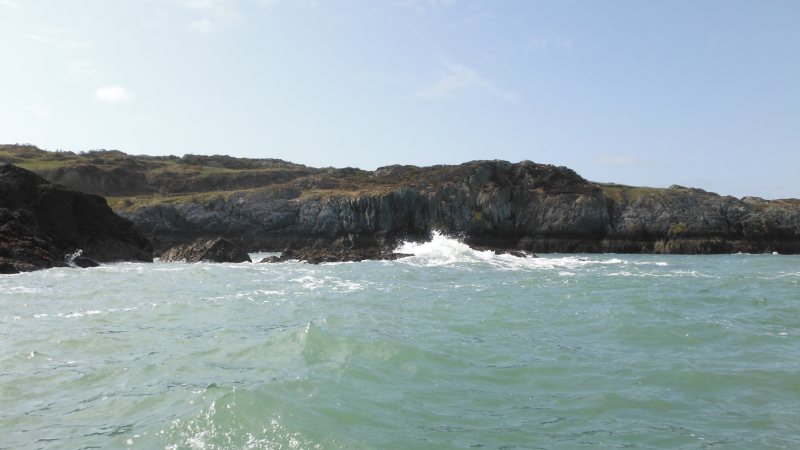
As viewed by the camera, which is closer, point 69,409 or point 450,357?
point 69,409

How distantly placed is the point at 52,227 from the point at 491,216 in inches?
1428

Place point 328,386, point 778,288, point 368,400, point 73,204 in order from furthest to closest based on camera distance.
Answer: point 73,204, point 778,288, point 328,386, point 368,400

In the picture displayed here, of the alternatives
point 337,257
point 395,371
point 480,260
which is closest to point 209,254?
point 337,257

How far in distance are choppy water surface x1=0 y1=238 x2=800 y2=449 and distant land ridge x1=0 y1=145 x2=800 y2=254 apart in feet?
111

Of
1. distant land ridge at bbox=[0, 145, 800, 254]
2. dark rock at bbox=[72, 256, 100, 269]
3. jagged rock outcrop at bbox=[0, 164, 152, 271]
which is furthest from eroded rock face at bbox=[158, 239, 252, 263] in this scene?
distant land ridge at bbox=[0, 145, 800, 254]

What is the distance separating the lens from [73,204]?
91.3 ft

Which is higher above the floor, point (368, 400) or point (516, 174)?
point (516, 174)

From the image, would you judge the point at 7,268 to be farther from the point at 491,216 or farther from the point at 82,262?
the point at 491,216

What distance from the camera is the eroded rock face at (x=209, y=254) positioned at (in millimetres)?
29234

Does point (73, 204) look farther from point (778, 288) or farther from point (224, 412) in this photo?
point (778, 288)

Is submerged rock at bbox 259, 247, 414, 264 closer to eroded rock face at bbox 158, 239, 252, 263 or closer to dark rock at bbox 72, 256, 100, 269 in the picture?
eroded rock face at bbox 158, 239, 252, 263

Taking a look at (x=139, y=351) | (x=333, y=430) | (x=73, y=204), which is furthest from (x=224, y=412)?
(x=73, y=204)

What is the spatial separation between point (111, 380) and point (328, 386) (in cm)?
270

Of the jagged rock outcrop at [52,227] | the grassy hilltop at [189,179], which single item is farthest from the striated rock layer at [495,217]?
the jagged rock outcrop at [52,227]
